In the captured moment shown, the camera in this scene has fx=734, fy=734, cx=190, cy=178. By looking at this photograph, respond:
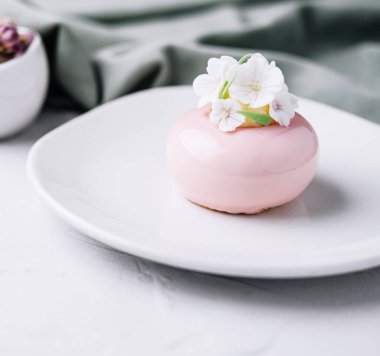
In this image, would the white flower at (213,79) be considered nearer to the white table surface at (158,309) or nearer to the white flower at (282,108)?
the white flower at (282,108)

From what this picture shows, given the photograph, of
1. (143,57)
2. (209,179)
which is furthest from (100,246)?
(143,57)

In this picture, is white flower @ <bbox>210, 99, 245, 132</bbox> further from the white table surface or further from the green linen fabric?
the green linen fabric

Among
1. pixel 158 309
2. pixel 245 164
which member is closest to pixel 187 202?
pixel 245 164

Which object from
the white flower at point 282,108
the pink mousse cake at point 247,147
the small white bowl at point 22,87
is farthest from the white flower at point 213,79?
the small white bowl at point 22,87

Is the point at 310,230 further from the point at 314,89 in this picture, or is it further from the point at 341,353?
the point at 314,89

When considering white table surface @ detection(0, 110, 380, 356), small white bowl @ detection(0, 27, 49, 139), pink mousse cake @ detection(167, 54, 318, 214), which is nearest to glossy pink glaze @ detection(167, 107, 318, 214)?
pink mousse cake @ detection(167, 54, 318, 214)

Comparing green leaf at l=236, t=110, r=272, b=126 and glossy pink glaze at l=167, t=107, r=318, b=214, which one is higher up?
green leaf at l=236, t=110, r=272, b=126

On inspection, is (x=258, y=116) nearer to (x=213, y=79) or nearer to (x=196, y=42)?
(x=213, y=79)
